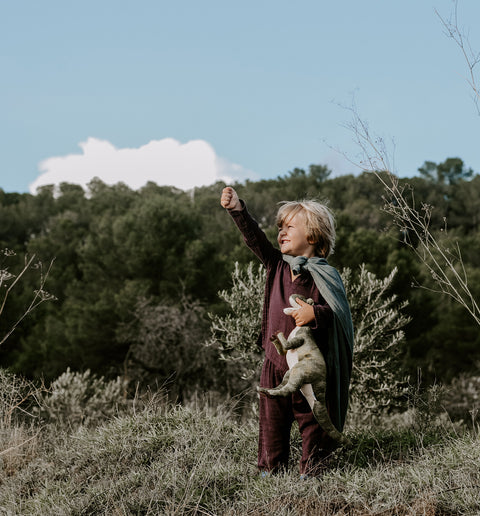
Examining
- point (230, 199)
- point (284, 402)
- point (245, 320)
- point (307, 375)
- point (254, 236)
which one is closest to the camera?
point (307, 375)

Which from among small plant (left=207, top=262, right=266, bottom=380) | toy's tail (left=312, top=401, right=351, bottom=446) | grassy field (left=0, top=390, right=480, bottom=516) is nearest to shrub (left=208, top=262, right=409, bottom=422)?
small plant (left=207, top=262, right=266, bottom=380)

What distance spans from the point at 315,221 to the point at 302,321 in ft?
2.20

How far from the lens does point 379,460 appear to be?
386 centimetres

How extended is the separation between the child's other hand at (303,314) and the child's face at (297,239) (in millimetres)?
400

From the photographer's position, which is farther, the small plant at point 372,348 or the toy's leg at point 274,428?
the small plant at point 372,348

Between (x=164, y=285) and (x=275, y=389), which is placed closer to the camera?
(x=275, y=389)

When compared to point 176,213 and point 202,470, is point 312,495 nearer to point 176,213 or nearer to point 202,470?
point 202,470

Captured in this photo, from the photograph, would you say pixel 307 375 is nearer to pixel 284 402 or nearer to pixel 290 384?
pixel 290 384

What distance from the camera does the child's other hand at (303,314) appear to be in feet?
11.0

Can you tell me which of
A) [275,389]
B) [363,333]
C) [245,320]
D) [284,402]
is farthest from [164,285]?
[275,389]

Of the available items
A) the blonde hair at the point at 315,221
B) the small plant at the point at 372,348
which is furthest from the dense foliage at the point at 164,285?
the blonde hair at the point at 315,221

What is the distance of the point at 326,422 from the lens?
132 inches

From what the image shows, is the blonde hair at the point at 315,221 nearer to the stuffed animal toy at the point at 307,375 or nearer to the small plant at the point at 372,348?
the stuffed animal toy at the point at 307,375

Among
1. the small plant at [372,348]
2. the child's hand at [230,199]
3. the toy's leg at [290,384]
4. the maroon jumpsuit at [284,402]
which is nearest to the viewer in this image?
the toy's leg at [290,384]
